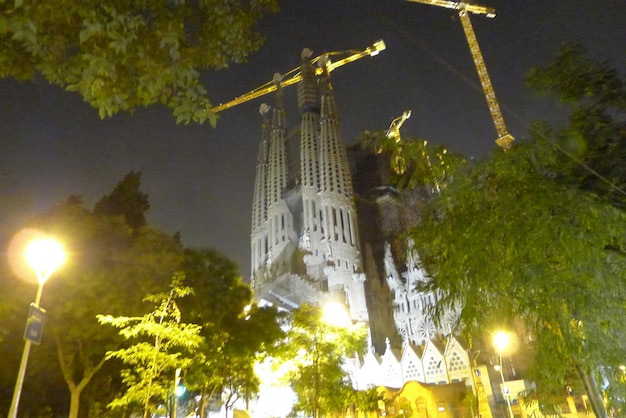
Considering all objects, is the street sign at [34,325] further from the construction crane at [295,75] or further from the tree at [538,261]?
the construction crane at [295,75]

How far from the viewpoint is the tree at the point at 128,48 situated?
486cm

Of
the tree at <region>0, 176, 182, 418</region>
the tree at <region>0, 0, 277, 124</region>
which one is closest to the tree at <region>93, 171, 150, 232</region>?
the tree at <region>0, 176, 182, 418</region>

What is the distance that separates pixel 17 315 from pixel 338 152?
5071 cm

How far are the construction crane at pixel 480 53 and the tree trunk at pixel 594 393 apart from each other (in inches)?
2540

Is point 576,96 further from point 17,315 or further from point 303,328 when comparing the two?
point 17,315

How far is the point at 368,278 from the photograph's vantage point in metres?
57.5

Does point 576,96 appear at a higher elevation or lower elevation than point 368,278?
lower

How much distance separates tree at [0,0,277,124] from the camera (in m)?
4.86

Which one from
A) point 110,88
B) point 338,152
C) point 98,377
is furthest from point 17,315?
point 338,152

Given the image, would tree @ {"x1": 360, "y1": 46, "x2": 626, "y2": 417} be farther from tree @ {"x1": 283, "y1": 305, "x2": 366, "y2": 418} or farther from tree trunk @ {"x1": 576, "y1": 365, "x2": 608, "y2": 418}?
tree @ {"x1": 283, "y1": 305, "x2": 366, "y2": 418}

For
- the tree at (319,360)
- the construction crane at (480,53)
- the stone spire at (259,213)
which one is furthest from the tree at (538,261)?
the construction crane at (480,53)

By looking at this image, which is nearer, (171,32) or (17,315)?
(171,32)

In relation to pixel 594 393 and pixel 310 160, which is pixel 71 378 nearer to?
pixel 594 393

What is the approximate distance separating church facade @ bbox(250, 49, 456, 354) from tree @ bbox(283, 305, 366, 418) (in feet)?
98.4
